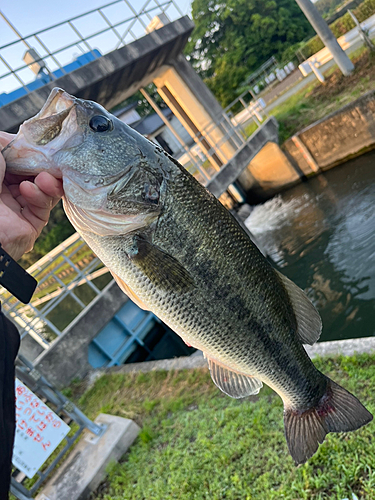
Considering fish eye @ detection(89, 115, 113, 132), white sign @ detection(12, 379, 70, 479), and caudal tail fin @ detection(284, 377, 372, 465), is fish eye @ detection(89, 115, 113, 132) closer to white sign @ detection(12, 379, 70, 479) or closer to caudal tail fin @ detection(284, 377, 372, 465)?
caudal tail fin @ detection(284, 377, 372, 465)

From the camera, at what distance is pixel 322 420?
2.61 metres

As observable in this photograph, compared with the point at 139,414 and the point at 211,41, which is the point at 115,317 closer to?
the point at 139,414

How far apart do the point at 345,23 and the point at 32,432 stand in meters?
30.6

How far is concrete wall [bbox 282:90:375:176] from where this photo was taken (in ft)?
43.4

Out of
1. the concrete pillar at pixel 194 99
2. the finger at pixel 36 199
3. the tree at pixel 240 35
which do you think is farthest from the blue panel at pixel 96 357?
the tree at pixel 240 35

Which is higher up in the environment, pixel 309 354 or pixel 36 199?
pixel 36 199

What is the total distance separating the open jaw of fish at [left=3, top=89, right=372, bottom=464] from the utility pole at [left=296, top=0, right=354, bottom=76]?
1673 cm

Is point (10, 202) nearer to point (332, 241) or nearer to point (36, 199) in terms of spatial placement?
point (36, 199)

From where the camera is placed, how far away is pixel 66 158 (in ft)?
7.04

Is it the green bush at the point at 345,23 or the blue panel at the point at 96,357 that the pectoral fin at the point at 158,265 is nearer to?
the blue panel at the point at 96,357

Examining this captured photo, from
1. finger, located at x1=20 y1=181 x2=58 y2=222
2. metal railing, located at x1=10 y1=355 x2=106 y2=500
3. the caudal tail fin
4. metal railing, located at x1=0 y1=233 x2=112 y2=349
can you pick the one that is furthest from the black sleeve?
metal railing, located at x1=0 y1=233 x2=112 y2=349

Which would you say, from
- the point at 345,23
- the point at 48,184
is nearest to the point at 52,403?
the point at 48,184

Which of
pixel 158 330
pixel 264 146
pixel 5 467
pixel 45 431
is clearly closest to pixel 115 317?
pixel 158 330

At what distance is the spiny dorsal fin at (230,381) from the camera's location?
254 centimetres
